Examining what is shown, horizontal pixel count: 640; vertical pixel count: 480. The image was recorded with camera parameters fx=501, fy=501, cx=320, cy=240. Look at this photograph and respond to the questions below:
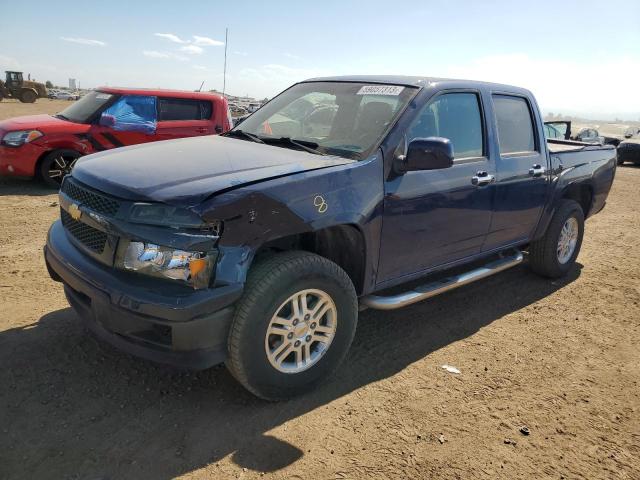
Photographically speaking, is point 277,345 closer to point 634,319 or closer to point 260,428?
point 260,428

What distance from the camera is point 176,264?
94.1 inches

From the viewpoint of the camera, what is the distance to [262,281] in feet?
8.32

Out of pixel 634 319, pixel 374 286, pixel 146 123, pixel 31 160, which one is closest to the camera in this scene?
pixel 374 286

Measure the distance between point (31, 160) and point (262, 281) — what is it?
21.9 ft

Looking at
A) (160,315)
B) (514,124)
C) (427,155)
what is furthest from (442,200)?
(160,315)

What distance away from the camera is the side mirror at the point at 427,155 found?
9.94 ft

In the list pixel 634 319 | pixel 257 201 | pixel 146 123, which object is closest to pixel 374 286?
pixel 257 201

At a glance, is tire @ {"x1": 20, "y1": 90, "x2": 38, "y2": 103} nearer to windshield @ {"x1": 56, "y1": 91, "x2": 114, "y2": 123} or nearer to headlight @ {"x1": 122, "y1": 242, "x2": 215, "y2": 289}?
windshield @ {"x1": 56, "y1": 91, "x2": 114, "y2": 123}

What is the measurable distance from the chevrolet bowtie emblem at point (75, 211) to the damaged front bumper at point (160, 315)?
0.34 m

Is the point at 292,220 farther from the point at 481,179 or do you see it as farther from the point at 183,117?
the point at 183,117

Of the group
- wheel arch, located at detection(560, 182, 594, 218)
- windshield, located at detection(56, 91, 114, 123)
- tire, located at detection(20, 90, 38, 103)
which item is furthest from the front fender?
tire, located at detection(20, 90, 38, 103)

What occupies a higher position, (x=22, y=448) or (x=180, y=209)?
(x=180, y=209)

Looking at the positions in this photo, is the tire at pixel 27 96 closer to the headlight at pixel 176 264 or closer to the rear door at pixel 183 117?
the rear door at pixel 183 117

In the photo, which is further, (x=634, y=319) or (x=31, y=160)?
(x=31, y=160)
